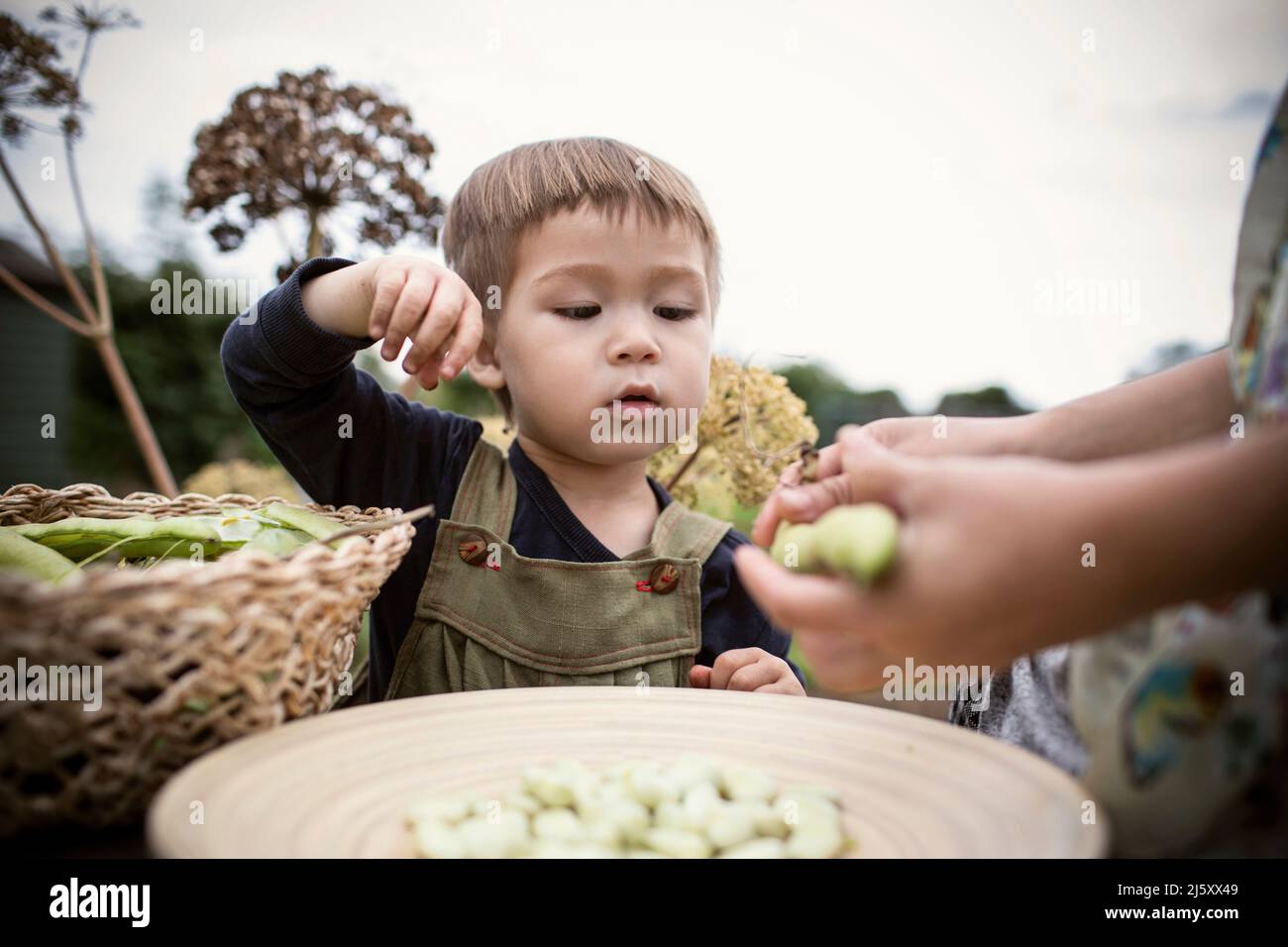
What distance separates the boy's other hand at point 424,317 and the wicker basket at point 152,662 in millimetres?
300

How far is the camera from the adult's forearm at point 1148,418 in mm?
956

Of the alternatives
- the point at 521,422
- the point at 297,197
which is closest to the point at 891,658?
the point at 521,422

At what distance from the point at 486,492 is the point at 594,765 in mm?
609

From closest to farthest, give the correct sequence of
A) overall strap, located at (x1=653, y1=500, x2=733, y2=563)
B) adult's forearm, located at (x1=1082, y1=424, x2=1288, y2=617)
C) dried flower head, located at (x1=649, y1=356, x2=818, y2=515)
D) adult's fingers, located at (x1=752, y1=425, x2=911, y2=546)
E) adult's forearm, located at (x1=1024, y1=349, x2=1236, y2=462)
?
adult's forearm, located at (x1=1082, y1=424, x2=1288, y2=617), adult's fingers, located at (x1=752, y1=425, x2=911, y2=546), adult's forearm, located at (x1=1024, y1=349, x2=1236, y2=462), overall strap, located at (x1=653, y1=500, x2=733, y2=563), dried flower head, located at (x1=649, y1=356, x2=818, y2=515)

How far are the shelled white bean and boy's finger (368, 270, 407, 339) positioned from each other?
53 centimetres

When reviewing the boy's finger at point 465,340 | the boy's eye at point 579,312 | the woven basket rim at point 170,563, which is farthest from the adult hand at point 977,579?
the boy's eye at point 579,312

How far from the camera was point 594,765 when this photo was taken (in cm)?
84

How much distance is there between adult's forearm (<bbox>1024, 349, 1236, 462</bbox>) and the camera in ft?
3.14

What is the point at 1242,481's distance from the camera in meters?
0.50

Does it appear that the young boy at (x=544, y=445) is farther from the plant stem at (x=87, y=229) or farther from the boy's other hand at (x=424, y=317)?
the plant stem at (x=87, y=229)

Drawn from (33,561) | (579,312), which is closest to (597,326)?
(579,312)

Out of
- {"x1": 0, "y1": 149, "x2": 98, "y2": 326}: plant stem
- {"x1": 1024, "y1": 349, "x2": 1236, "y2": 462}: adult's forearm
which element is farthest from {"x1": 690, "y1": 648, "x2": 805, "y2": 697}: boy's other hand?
{"x1": 0, "y1": 149, "x2": 98, "y2": 326}: plant stem

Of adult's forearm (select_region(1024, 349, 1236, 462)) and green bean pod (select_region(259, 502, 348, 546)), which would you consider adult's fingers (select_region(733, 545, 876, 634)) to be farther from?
green bean pod (select_region(259, 502, 348, 546))
